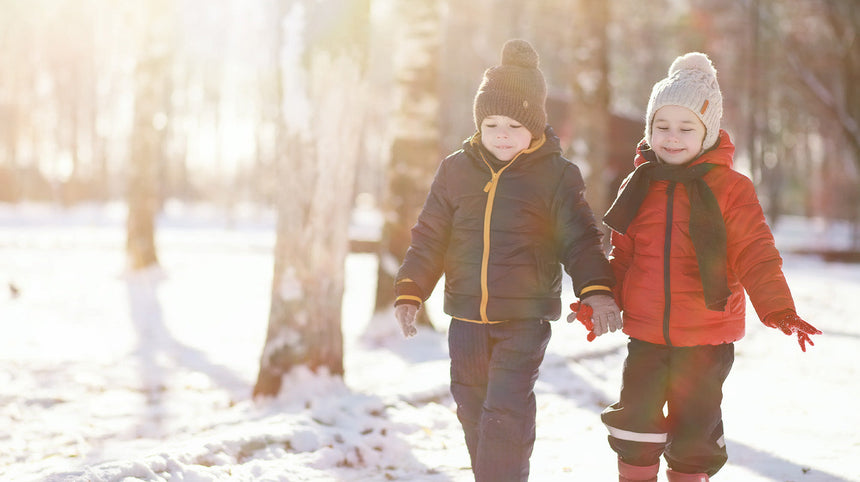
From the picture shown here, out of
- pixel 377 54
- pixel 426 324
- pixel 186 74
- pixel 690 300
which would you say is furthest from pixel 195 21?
pixel 690 300

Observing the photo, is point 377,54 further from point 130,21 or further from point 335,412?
point 335,412

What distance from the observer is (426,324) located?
27.0ft

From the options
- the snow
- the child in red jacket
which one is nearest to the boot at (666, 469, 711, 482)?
the child in red jacket

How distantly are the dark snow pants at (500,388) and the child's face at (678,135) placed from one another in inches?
32.4

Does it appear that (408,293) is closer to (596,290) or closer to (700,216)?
(596,290)

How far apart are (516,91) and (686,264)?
95 cm

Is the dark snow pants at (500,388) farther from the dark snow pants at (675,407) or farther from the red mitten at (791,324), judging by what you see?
the red mitten at (791,324)

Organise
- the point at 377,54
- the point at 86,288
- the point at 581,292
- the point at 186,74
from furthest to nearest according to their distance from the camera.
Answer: the point at 186,74 < the point at 377,54 < the point at 86,288 < the point at 581,292

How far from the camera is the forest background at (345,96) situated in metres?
5.30

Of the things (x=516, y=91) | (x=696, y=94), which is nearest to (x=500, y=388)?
(x=516, y=91)

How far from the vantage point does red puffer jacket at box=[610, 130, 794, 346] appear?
→ 9.66 ft

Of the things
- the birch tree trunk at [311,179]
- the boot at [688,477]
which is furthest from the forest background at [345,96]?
the boot at [688,477]

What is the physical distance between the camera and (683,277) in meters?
3.00

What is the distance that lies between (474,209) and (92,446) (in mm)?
3065
